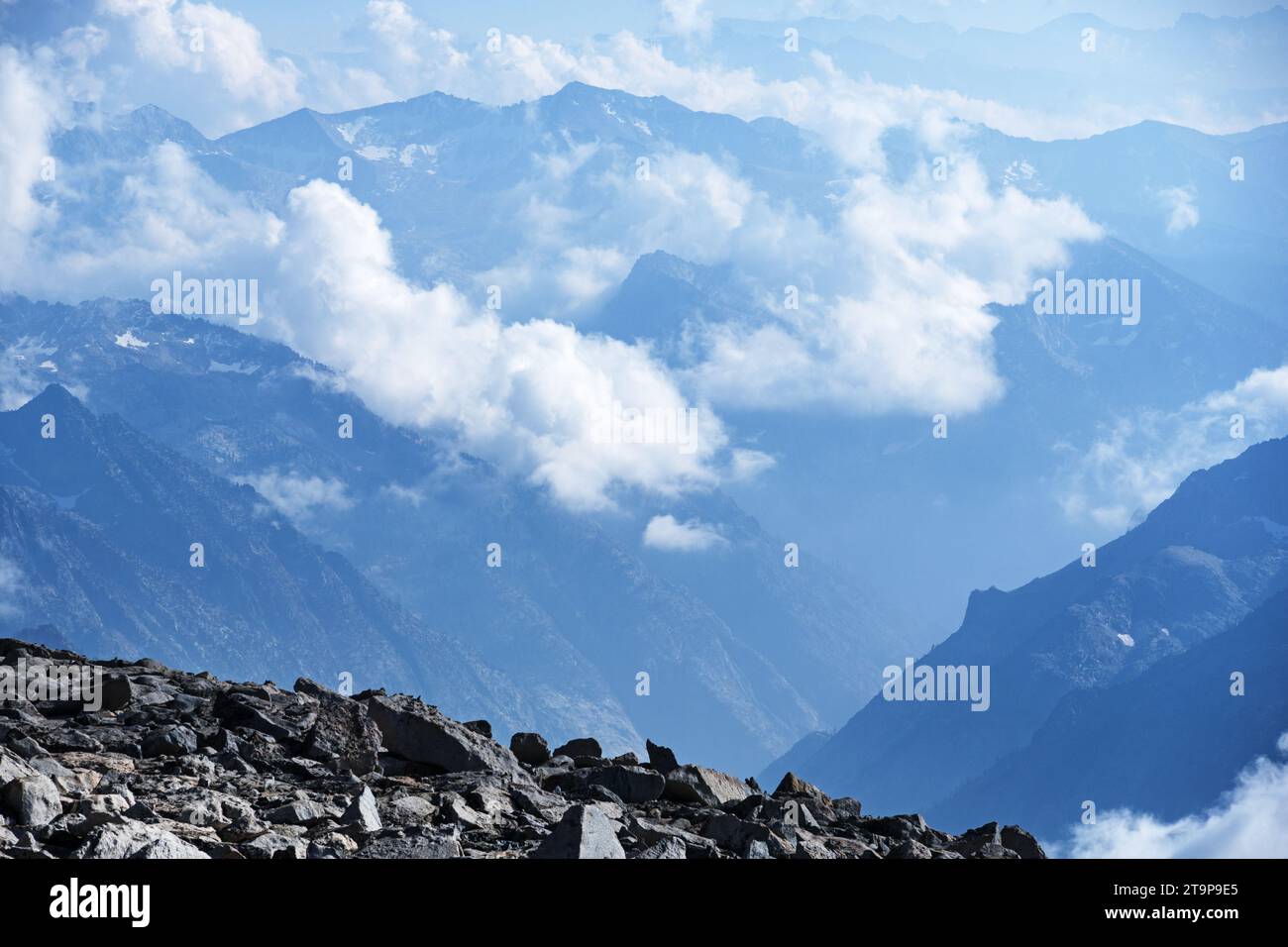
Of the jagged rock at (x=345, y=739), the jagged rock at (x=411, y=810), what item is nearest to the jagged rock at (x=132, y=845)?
the jagged rock at (x=411, y=810)

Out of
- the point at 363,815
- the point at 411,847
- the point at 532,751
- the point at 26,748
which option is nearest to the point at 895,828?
the point at 532,751

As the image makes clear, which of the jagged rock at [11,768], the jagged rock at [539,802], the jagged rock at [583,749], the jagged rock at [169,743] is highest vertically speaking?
the jagged rock at [583,749]

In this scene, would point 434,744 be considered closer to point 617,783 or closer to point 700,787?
point 617,783

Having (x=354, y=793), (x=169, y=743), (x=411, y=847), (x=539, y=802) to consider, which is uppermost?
(x=169, y=743)

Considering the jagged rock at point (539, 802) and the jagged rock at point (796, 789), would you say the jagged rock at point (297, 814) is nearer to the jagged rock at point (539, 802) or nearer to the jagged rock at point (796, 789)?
the jagged rock at point (539, 802)
